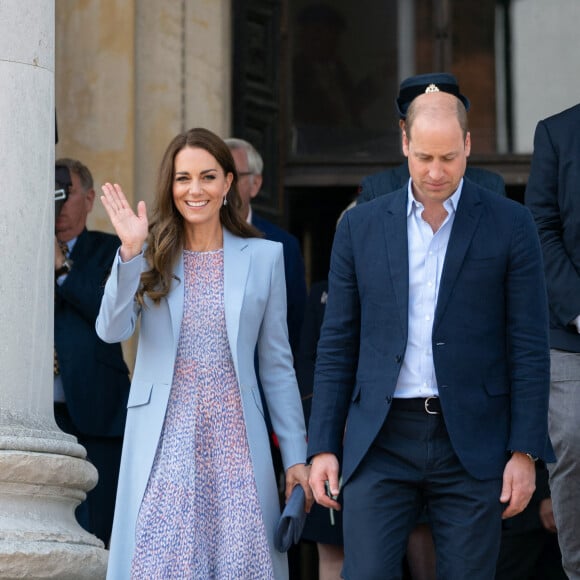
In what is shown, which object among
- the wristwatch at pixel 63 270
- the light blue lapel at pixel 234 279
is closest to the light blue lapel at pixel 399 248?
the light blue lapel at pixel 234 279

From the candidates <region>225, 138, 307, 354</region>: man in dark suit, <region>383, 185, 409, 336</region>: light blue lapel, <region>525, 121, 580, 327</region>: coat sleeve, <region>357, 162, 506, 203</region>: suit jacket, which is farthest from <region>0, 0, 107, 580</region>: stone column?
<region>525, 121, 580, 327</region>: coat sleeve

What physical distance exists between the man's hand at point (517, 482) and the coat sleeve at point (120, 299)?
1.47 metres

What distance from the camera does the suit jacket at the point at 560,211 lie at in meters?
6.48

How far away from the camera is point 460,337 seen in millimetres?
5426

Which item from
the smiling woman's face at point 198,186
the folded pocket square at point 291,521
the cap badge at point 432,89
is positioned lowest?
the folded pocket square at point 291,521

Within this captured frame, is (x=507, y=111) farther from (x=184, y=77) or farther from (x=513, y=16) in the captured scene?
(x=184, y=77)

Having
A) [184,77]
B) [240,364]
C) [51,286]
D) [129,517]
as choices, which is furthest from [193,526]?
[184,77]

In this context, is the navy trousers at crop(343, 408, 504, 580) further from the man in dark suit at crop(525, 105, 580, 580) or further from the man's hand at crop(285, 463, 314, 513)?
the man in dark suit at crop(525, 105, 580, 580)

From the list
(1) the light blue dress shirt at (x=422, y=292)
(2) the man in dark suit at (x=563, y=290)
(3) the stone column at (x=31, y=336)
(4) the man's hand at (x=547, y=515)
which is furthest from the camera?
(4) the man's hand at (x=547, y=515)

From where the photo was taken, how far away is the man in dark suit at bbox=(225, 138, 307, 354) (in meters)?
8.00

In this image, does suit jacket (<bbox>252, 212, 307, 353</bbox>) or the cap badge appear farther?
suit jacket (<bbox>252, 212, 307, 353</bbox>)

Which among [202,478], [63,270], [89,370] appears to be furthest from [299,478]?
[63,270]

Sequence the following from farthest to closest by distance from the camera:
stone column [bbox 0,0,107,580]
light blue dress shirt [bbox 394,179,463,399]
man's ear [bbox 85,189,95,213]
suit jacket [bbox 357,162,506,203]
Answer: man's ear [bbox 85,189,95,213], suit jacket [bbox 357,162,506,203], stone column [bbox 0,0,107,580], light blue dress shirt [bbox 394,179,463,399]

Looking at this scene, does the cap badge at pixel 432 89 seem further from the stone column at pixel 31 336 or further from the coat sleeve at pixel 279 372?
the stone column at pixel 31 336
